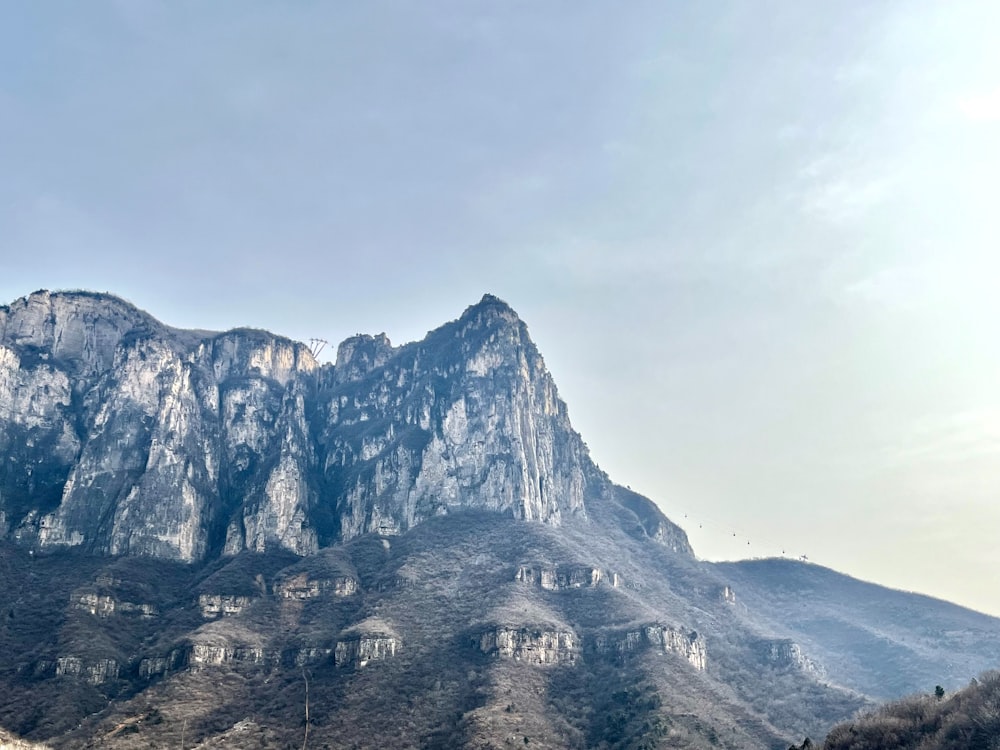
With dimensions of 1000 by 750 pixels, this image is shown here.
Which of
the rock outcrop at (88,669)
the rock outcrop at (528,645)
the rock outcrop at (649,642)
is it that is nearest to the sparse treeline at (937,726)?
the rock outcrop at (649,642)

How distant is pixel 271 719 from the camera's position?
15700cm

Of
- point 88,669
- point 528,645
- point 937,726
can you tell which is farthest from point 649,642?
point 88,669

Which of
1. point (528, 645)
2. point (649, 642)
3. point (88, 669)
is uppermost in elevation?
point (649, 642)

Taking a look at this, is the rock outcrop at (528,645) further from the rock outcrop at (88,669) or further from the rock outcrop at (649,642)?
the rock outcrop at (88,669)

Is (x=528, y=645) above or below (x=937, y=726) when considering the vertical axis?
above

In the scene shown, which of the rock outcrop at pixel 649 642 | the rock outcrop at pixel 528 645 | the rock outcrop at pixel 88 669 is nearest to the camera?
the rock outcrop at pixel 88 669

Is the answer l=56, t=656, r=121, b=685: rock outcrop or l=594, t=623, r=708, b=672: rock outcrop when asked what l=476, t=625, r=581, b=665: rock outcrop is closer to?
l=594, t=623, r=708, b=672: rock outcrop

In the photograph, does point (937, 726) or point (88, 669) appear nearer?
point (937, 726)

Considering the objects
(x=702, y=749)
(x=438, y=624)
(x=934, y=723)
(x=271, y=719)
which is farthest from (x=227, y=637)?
(x=934, y=723)

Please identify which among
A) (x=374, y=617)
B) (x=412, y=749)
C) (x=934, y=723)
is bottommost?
(x=412, y=749)

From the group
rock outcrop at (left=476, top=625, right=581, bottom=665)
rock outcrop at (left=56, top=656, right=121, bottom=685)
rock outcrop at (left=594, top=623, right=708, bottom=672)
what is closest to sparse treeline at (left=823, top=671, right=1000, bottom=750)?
rock outcrop at (left=594, top=623, right=708, bottom=672)

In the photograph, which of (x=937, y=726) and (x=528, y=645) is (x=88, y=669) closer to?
(x=528, y=645)

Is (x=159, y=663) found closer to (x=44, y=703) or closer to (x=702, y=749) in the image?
(x=44, y=703)

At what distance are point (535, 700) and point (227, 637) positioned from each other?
227 ft
